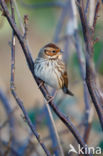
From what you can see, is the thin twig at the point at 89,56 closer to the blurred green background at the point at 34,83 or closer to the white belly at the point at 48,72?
the white belly at the point at 48,72

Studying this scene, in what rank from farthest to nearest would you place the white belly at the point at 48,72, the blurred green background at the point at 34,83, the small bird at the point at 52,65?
the blurred green background at the point at 34,83 → the small bird at the point at 52,65 → the white belly at the point at 48,72

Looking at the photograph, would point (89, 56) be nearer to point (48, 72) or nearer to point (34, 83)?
point (48, 72)

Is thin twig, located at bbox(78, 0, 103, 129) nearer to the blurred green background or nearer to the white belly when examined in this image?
the white belly

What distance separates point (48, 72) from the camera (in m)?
3.05

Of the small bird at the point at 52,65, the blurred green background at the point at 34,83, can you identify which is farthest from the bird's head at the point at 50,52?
the blurred green background at the point at 34,83

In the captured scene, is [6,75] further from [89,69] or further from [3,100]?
[89,69]

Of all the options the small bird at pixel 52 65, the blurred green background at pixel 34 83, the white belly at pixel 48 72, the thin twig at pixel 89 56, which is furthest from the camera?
the blurred green background at pixel 34 83

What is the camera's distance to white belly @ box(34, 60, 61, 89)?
2902 mm

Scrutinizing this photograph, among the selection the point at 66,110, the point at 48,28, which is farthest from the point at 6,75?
the point at 66,110

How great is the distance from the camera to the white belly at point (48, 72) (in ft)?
9.52

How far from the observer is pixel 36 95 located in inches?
264

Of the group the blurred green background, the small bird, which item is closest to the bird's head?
the small bird

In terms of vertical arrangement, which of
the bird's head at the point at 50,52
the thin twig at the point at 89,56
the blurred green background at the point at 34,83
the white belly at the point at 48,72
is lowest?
the blurred green background at the point at 34,83

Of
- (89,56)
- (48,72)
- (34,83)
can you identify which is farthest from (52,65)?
(34,83)
